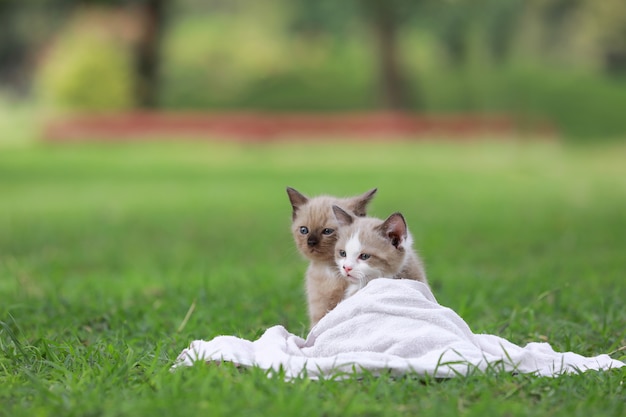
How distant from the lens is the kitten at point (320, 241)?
194 inches

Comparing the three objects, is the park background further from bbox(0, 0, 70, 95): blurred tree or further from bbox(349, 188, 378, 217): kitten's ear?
bbox(349, 188, 378, 217): kitten's ear

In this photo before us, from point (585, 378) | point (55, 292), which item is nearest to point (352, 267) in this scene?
point (585, 378)

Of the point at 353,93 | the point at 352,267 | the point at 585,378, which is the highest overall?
the point at 352,267

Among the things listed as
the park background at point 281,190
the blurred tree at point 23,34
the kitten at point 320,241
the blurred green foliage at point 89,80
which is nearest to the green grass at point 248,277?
the park background at point 281,190

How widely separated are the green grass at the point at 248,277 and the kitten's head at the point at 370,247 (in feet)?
2.05

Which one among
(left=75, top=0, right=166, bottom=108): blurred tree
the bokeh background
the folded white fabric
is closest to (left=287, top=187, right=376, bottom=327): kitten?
the folded white fabric

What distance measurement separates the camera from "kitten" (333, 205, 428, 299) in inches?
181

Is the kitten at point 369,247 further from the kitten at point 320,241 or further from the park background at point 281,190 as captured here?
the park background at point 281,190

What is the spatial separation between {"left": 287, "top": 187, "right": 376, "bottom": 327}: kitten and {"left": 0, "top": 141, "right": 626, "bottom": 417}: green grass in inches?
24.3

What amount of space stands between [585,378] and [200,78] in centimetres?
3795

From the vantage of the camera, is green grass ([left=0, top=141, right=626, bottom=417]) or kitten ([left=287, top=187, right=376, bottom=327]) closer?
green grass ([left=0, top=141, right=626, bottom=417])

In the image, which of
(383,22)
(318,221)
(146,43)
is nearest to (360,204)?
(318,221)

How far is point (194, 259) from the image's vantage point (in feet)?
30.7

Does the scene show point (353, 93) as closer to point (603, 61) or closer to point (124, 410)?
point (603, 61)
